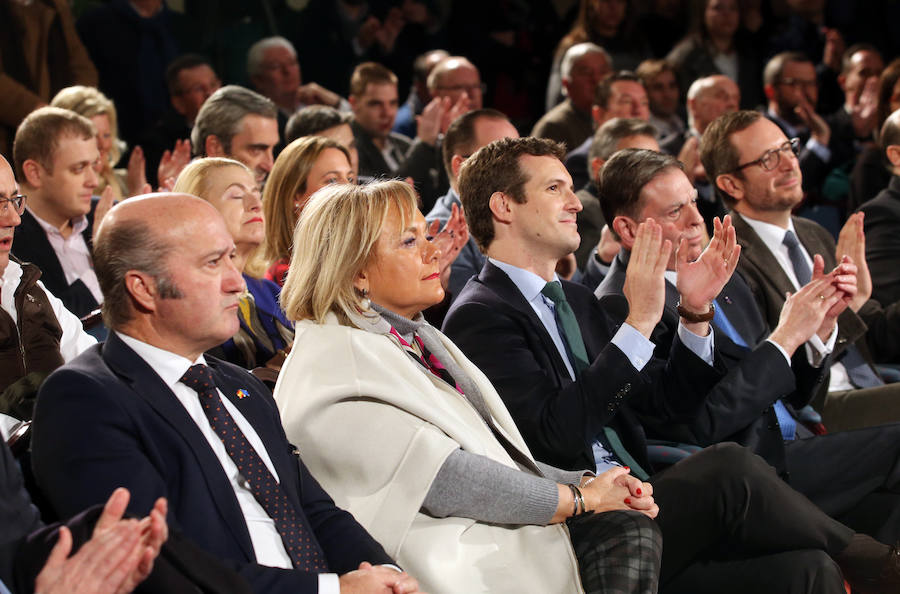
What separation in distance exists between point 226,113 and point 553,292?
6.70ft

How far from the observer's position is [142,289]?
2.01 meters

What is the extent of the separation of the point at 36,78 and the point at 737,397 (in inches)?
153

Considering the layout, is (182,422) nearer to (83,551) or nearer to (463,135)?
(83,551)

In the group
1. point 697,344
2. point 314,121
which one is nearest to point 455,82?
point 314,121

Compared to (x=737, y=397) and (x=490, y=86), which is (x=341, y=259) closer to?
(x=737, y=397)

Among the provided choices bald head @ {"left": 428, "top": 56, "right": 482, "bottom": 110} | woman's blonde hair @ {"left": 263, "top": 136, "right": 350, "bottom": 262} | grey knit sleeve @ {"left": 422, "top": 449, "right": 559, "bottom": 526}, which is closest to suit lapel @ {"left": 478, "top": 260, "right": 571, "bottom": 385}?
grey knit sleeve @ {"left": 422, "top": 449, "right": 559, "bottom": 526}

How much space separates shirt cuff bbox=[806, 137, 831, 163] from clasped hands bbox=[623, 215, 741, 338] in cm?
312

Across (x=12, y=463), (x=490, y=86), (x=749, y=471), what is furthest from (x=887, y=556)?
(x=490, y=86)

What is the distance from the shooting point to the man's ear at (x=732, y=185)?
392 centimetres

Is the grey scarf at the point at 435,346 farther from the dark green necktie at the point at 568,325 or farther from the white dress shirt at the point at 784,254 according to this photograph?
the white dress shirt at the point at 784,254

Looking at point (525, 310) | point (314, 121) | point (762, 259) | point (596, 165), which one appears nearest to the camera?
point (525, 310)

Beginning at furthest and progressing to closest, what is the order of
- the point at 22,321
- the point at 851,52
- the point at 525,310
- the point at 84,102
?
the point at 851,52
the point at 84,102
the point at 525,310
the point at 22,321

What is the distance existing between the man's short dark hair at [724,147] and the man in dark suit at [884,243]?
2.17 ft

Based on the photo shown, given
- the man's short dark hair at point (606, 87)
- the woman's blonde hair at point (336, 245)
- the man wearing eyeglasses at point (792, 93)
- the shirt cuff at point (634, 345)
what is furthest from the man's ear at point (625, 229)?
the man wearing eyeglasses at point (792, 93)
